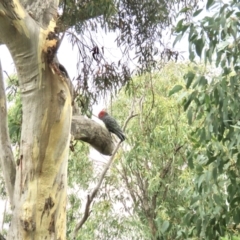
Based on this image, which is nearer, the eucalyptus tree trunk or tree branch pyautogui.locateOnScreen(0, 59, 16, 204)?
the eucalyptus tree trunk

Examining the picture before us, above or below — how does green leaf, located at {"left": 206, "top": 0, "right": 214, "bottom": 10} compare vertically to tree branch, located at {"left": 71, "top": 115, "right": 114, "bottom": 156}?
above

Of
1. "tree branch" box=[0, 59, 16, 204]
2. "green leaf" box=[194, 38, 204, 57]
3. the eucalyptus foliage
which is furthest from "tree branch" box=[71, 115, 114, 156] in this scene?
"green leaf" box=[194, 38, 204, 57]

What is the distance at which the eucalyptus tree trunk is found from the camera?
1502 millimetres

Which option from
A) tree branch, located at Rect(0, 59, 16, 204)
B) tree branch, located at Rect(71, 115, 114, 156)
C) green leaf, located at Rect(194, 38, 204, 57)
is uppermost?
green leaf, located at Rect(194, 38, 204, 57)

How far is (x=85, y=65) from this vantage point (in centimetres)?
211

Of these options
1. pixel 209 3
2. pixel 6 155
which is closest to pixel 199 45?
pixel 209 3

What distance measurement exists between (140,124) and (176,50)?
1.66 m

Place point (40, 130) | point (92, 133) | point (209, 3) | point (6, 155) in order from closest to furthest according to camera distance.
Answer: point (209, 3), point (40, 130), point (6, 155), point (92, 133)

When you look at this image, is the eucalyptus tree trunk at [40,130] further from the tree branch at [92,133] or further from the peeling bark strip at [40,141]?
the tree branch at [92,133]

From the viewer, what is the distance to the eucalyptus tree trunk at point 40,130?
150cm

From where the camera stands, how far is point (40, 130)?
157cm

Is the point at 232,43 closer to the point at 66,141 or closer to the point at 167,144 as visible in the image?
the point at 66,141

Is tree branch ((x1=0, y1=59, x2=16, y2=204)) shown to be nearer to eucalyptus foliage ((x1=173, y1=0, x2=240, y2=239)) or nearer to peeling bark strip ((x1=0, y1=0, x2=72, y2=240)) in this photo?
peeling bark strip ((x1=0, y1=0, x2=72, y2=240))

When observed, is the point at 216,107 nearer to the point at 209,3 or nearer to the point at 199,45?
the point at 199,45
